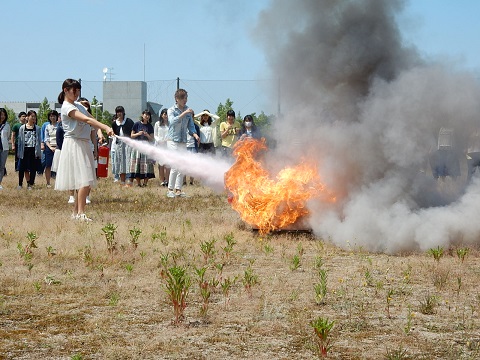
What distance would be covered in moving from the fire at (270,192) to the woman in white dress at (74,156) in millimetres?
2924

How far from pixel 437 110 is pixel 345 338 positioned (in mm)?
4688

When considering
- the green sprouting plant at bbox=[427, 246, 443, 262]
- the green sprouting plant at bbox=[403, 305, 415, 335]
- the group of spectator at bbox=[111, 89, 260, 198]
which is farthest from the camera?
the group of spectator at bbox=[111, 89, 260, 198]

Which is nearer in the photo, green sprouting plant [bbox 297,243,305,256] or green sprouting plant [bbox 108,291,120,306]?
green sprouting plant [bbox 108,291,120,306]

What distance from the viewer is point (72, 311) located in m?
6.41

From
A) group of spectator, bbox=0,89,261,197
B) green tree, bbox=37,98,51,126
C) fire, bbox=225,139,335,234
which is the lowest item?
fire, bbox=225,139,335,234

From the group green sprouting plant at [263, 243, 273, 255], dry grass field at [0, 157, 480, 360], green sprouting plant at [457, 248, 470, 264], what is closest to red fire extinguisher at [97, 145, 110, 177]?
dry grass field at [0, 157, 480, 360]

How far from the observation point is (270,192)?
10367 mm

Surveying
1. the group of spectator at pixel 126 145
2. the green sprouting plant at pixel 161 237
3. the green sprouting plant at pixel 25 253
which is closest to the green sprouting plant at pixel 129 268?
the green sprouting plant at pixel 25 253

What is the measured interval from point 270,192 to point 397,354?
223 inches

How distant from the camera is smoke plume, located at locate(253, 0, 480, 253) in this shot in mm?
9312

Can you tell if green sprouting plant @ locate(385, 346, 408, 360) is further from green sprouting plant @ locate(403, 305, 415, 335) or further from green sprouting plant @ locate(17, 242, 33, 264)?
green sprouting plant @ locate(17, 242, 33, 264)

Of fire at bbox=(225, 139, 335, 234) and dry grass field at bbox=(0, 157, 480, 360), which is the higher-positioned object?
fire at bbox=(225, 139, 335, 234)

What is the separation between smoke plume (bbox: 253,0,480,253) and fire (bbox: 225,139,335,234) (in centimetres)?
20

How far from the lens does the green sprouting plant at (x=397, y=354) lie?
485 centimetres
